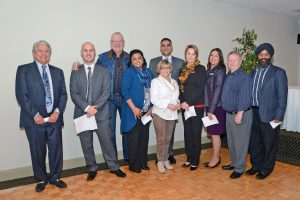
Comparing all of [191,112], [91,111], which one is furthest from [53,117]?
[191,112]

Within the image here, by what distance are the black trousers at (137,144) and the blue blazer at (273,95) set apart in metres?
1.46

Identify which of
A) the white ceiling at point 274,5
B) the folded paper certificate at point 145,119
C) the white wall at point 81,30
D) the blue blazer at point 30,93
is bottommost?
the folded paper certificate at point 145,119

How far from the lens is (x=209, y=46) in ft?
17.1

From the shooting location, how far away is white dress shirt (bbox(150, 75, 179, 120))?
3340 millimetres

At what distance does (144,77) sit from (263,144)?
174 centimetres

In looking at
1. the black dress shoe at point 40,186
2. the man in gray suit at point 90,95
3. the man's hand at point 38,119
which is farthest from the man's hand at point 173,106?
the black dress shoe at point 40,186

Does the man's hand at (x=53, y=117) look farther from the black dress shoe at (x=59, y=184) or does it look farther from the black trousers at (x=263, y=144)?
the black trousers at (x=263, y=144)

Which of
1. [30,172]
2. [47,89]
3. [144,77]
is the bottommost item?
[30,172]

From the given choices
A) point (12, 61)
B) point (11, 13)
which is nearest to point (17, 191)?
point (12, 61)

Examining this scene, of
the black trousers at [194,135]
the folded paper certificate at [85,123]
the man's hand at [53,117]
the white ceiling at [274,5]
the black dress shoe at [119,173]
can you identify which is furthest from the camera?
the white ceiling at [274,5]

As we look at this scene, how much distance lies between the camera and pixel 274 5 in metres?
5.51

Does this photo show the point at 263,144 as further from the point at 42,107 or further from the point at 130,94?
the point at 42,107

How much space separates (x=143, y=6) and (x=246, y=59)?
1941 mm

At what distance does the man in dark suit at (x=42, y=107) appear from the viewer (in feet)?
9.48
